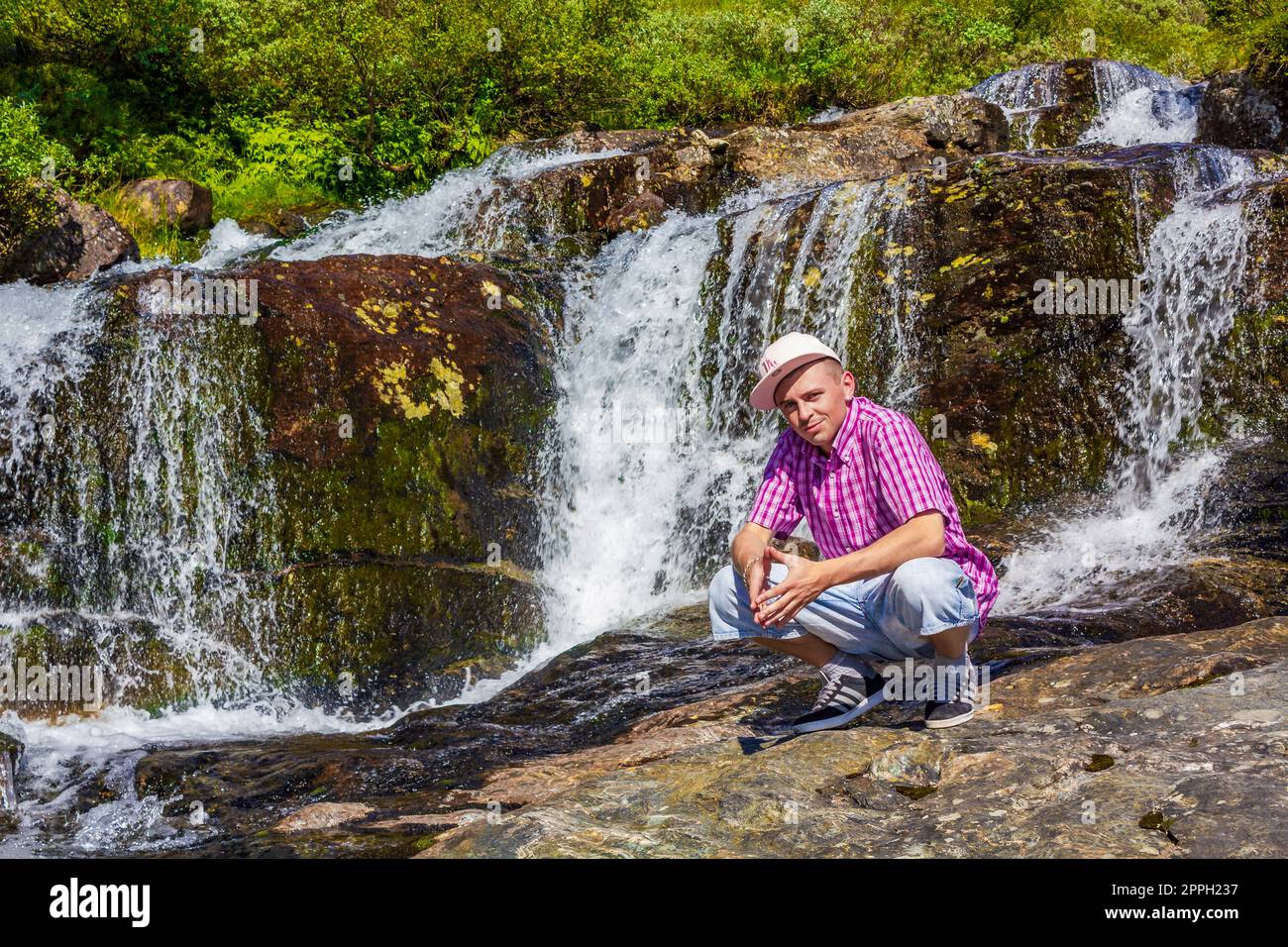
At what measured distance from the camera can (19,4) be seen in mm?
16750

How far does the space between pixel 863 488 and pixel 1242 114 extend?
39.1ft

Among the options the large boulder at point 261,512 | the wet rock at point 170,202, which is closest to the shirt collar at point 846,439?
the large boulder at point 261,512

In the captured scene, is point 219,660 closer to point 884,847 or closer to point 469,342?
point 469,342

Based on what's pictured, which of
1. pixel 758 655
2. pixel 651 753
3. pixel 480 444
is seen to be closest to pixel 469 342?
pixel 480 444

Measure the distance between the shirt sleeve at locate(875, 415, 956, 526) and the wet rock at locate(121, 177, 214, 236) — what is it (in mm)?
13449

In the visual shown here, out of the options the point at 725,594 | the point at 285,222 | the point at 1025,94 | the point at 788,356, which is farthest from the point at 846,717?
the point at 1025,94

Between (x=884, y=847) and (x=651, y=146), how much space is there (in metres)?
13.7

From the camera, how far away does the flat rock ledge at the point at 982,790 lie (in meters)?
3.14

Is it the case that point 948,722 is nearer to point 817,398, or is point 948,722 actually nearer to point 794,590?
point 794,590

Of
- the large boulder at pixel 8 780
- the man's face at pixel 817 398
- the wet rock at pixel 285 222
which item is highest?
the wet rock at pixel 285 222

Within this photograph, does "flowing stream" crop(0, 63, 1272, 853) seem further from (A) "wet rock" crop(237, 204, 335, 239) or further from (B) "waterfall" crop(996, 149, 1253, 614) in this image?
(A) "wet rock" crop(237, 204, 335, 239)

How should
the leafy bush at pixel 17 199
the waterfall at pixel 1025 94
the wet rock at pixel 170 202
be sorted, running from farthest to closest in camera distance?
the waterfall at pixel 1025 94
the wet rock at pixel 170 202
the leafy bush at pixel 17 199

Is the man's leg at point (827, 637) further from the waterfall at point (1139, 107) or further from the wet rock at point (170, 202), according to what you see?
the wet rock at point (170, 202)

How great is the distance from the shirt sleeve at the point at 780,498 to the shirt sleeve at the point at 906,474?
15.2 inches
